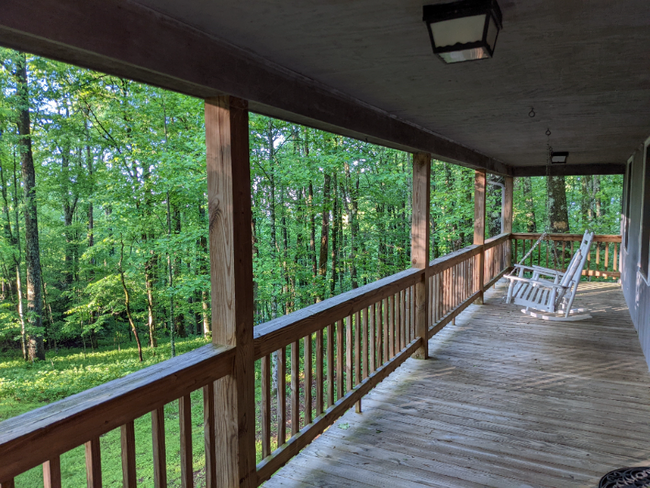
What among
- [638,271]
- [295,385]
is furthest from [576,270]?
[295,385]

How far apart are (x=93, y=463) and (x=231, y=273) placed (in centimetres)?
87

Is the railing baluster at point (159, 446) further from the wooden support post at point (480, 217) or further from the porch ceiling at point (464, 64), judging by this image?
the wooden support post at point (480, 217)

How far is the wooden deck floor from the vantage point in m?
2.59

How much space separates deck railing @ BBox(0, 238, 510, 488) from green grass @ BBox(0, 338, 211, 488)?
11.8ft

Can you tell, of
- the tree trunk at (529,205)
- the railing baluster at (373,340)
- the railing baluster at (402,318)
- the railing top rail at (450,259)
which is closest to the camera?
the railing baluster at (373,340)

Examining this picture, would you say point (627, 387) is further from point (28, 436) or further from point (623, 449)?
point (28, 436)

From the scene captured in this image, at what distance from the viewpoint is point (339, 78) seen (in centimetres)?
240

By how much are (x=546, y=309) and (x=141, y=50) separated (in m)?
5.95

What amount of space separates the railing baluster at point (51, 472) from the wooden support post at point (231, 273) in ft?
2.52

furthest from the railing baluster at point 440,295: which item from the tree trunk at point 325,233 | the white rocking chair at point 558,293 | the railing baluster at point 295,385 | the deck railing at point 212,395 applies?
the tree trunk at point 325,233

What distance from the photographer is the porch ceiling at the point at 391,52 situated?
4.60 feet

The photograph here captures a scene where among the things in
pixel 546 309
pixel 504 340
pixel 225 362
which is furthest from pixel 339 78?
pixel 546 309

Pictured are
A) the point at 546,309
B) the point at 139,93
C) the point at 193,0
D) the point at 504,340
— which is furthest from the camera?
the point at 139,93

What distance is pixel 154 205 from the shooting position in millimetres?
9547
